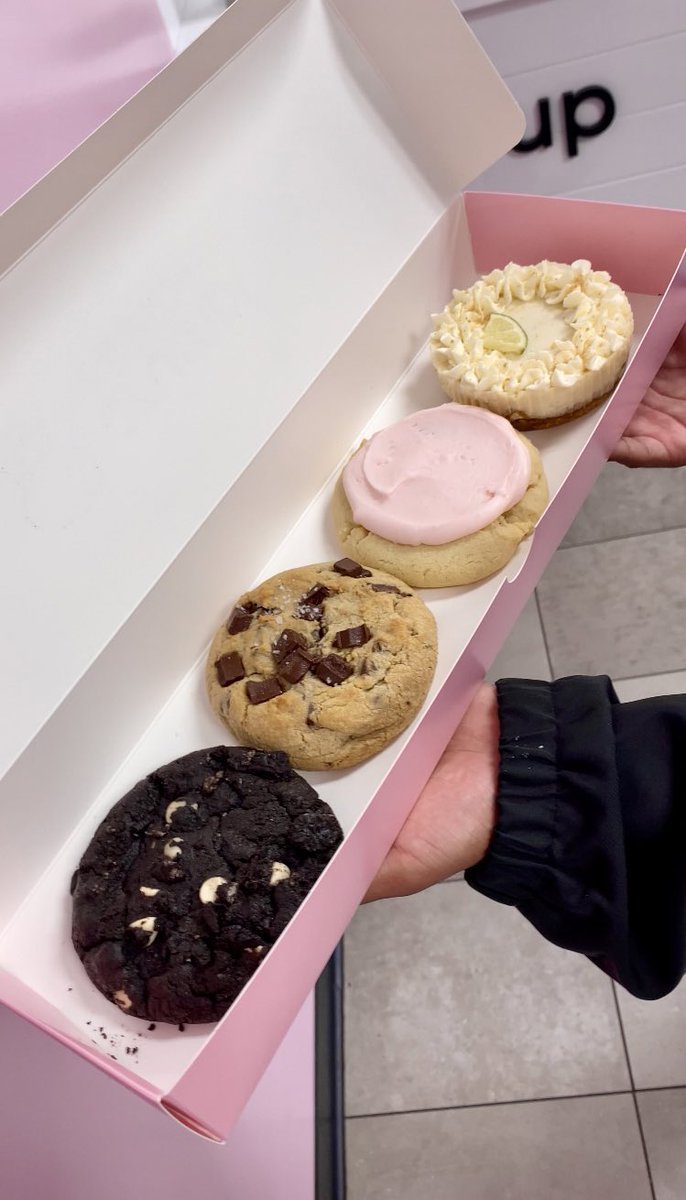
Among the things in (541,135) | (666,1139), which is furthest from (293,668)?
(666,1139)

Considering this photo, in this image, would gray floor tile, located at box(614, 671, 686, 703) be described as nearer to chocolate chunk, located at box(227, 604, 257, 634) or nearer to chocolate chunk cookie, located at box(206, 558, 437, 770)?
chocolate chunk cookie, located at box(206, 558, 437, 770)

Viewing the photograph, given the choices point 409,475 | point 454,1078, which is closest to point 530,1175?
point 454,1078

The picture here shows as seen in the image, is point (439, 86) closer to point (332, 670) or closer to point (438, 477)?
point (438, 477)

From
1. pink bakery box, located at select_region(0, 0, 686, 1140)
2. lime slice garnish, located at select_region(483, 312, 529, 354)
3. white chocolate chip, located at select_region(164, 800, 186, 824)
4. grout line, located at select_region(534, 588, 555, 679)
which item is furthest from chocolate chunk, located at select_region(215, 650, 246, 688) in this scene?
grout line, located at select_region(534, 588, 555, 679)

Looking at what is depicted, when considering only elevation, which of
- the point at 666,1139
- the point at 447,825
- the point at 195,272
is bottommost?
the point at 666,1139

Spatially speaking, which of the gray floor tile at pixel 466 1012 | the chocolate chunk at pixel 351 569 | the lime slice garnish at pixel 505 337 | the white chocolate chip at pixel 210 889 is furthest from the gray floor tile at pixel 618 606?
the white chocolate chip at pixel 210 889

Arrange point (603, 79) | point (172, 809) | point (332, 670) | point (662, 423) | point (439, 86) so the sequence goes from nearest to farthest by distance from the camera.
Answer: point (172, 809) < point (332, 670) < point (439, 86) < point (662, 423) < point (603, 79)

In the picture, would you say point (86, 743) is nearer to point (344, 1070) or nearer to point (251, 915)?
point (251, 915)
